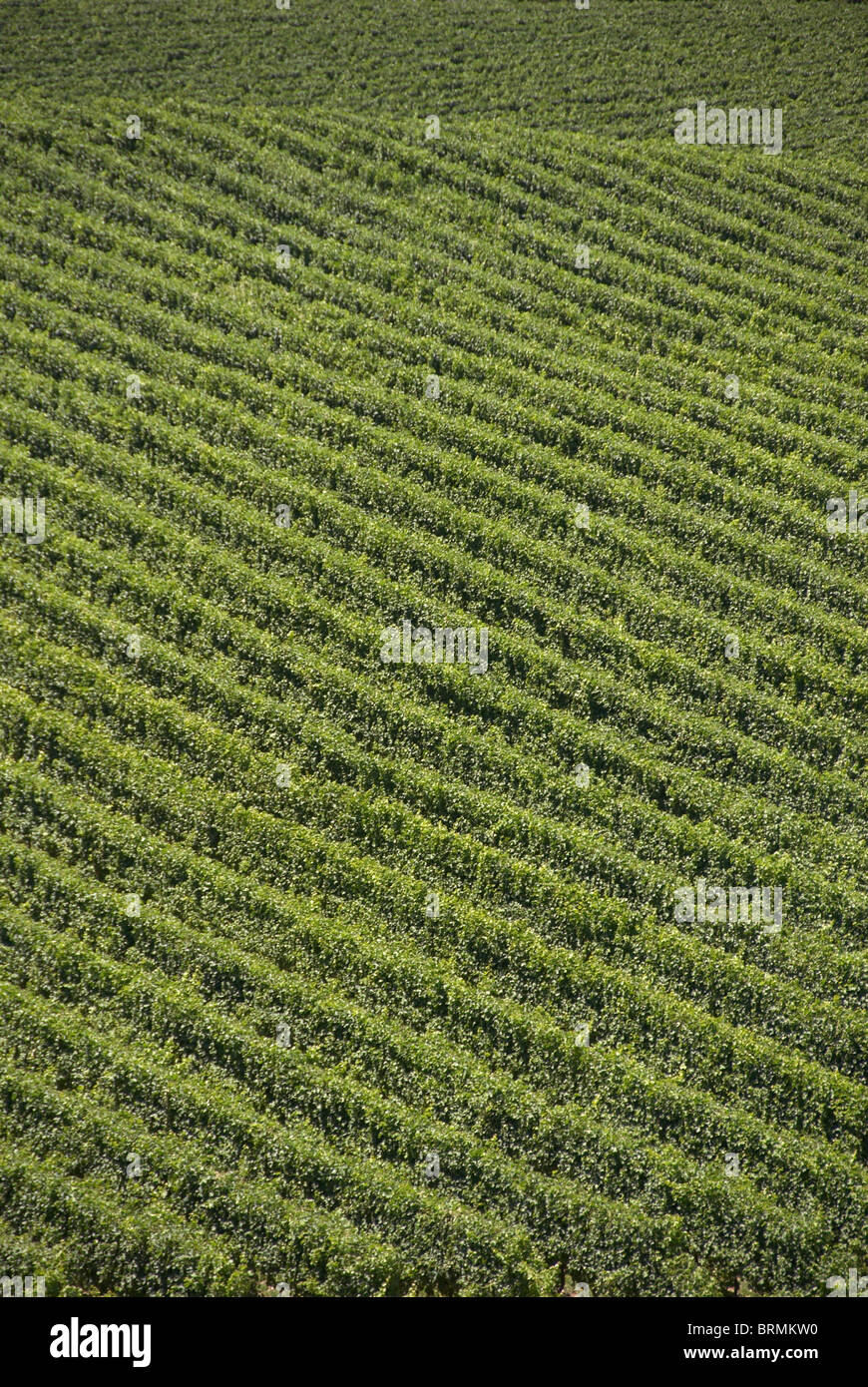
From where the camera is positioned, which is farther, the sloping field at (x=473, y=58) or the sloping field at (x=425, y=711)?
the sloping field at (x=473, y=58)

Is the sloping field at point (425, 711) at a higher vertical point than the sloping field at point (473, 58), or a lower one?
lower

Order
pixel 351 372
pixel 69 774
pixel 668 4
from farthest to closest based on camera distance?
pixel 668 4 → pixel 351 372 → pixel 69 774

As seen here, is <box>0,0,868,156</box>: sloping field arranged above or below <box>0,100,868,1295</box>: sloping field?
above

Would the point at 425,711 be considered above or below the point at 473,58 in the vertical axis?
below

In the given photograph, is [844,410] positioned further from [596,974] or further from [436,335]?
[596,974]

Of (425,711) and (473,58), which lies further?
(473,58)

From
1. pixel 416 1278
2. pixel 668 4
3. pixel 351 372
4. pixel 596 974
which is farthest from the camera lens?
pixel 668 4

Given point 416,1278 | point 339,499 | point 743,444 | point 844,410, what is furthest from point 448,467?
point 416,1278

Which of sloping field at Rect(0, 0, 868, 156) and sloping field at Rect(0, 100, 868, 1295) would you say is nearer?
sloping field at Rect(0, 100, 868, 1295)
